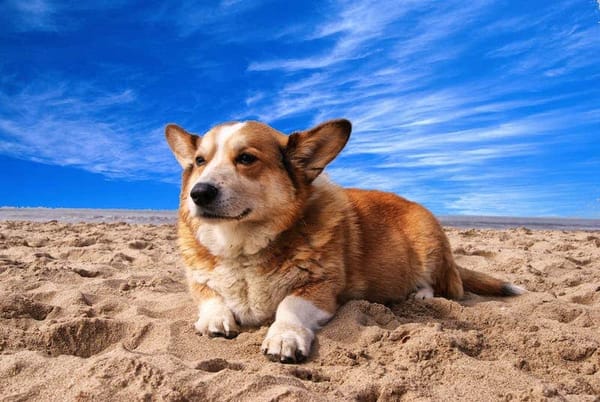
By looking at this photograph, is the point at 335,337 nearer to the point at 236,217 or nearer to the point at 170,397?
the point at 236,217

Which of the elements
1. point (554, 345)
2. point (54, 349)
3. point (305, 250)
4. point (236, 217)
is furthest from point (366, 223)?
point (54, 349)

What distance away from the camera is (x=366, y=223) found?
464 centimetres

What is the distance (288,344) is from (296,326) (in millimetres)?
234

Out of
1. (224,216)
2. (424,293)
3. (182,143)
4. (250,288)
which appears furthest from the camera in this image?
(424,293)

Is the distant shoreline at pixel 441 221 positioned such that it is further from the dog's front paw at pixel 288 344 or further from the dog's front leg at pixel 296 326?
the dog's front paw at pixel 288 344

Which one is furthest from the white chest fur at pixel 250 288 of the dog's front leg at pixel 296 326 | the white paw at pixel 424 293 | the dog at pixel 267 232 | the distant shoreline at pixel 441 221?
the distant shoreline at pixel 441 221

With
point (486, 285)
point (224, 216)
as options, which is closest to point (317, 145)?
point (224, 216)

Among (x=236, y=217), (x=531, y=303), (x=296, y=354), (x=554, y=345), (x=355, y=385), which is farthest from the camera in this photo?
(x=531, y=303)

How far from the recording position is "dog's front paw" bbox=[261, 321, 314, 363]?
2.97 metres

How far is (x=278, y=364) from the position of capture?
113 inches

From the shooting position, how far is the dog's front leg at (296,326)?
2992 mm

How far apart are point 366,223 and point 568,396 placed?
235 centimetres

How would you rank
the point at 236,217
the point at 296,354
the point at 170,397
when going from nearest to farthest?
the point at 170,397 < the point at 296,354 < the point at 236,217

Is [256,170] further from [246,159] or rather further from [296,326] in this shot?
[296,326]
